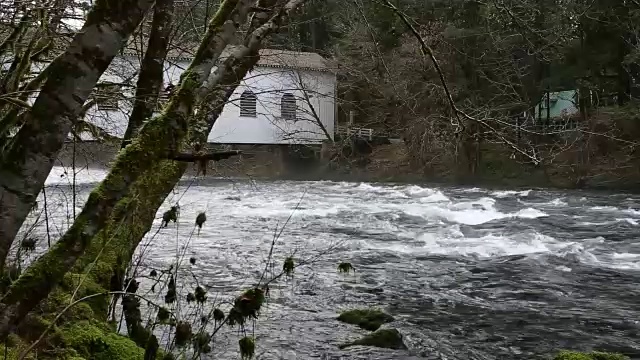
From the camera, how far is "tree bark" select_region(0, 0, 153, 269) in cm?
200

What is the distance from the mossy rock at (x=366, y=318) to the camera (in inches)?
299

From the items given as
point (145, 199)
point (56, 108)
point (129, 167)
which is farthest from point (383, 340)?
point (56, 108)

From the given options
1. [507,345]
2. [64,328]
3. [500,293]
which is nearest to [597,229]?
[500,293]

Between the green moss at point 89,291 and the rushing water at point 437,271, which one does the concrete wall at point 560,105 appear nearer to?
the rushing water at point 437,271

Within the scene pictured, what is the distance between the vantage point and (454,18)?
3044 centimetres

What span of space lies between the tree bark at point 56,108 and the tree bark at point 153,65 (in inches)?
54.0

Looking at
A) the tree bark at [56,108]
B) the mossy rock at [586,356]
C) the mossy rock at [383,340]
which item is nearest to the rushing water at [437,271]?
the mossy rock at [383,340]

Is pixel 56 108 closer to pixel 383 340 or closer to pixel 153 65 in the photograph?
pixel 153 65

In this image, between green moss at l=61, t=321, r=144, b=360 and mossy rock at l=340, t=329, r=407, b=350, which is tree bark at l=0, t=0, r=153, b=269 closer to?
green moss at l=61, t=321, r=144, b=360

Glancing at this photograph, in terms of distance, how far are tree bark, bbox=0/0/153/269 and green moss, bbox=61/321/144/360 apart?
2337mm

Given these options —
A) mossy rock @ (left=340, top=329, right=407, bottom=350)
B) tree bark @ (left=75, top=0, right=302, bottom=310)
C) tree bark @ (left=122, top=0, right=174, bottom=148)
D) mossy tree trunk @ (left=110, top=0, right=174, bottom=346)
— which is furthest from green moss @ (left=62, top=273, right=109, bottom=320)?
mossy rock @ (left=340, top=329, right=407, bottom=350)

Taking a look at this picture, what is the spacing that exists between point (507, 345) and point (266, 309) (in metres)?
2.79

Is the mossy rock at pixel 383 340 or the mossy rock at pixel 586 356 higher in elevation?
the mossy rock at pixel 586 356

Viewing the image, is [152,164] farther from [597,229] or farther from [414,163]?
[414,163]
